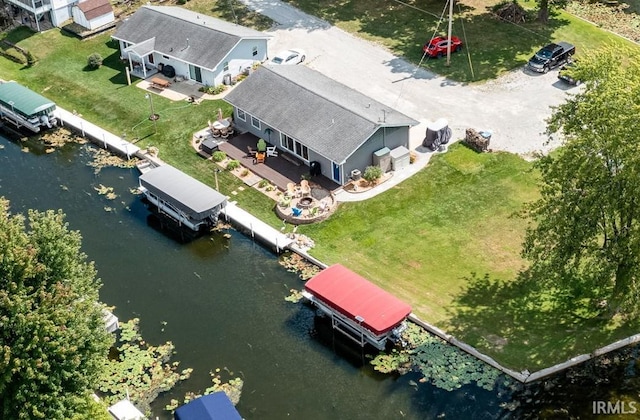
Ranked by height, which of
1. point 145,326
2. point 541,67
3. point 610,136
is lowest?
point 145,326

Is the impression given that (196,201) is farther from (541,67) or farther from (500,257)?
(541,67)

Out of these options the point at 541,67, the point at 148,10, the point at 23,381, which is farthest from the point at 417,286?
the point at 148,10

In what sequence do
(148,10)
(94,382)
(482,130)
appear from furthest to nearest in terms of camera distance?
(148,10) → (482,130) → (94,382)

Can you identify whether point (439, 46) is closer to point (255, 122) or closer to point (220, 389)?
point (255, 122)

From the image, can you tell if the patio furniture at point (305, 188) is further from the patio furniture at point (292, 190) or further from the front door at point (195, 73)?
the front door at point (195, 73)

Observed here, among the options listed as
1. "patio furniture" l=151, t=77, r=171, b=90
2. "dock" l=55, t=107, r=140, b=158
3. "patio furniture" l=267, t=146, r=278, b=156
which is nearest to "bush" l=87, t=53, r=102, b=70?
"patio furniture" l=151, t=77, r=171, b=90

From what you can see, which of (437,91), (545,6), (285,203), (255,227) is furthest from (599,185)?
(545,6)
